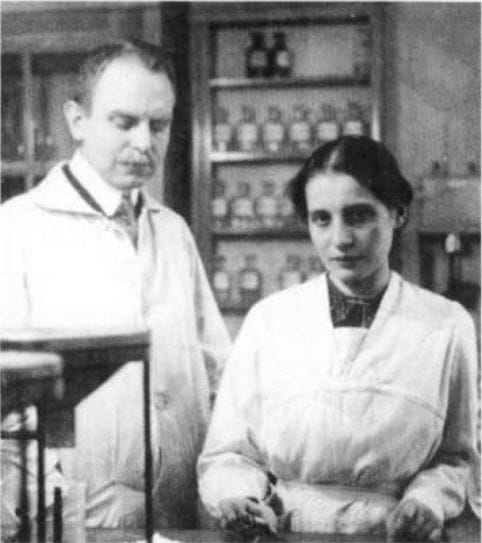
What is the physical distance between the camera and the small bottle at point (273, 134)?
189cm

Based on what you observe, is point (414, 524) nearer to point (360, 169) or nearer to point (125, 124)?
point (360, 169)

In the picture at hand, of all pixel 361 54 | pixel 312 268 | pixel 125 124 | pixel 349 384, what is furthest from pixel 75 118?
pixel 361 54

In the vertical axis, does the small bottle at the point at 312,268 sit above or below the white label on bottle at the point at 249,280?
above

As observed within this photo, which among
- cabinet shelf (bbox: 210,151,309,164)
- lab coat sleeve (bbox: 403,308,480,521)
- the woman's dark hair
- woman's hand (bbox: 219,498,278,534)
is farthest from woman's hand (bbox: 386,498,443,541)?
cabinet shelf (bbox: 210,151,309,164)

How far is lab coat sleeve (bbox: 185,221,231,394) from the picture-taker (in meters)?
1.42

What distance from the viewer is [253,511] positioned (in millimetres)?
1229

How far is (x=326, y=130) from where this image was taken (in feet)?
6.77

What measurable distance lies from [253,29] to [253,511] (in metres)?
1.57

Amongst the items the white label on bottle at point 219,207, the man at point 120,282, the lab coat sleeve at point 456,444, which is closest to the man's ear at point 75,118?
the man at point 120,282

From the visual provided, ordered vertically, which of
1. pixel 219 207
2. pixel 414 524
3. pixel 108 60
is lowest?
pixel 414 524

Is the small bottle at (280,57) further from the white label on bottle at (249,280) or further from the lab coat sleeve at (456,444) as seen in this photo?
the lab coat sleeve at (456,444)

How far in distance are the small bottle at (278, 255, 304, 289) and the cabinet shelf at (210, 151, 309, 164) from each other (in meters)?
0.23

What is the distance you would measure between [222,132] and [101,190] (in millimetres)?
856

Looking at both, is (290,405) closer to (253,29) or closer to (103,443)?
(103,443)
